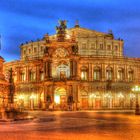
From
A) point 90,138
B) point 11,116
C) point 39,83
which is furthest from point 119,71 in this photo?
point 90,138

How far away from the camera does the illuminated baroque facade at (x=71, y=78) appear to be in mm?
90000

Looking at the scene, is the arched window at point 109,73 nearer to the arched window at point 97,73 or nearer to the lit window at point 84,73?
the arched window at point 97,73

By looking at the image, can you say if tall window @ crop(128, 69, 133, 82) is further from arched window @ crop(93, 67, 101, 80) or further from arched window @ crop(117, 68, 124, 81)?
arched window @ crop(93, 67, 101, 80)

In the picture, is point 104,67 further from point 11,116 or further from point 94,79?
point 11,116

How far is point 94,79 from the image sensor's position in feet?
313

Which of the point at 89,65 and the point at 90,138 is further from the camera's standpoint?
the point at 89,65

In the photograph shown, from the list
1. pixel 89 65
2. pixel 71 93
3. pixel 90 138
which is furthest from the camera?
pixel 89 65

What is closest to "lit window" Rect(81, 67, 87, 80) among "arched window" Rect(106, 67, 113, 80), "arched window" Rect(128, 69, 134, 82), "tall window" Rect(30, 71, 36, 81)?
"arched window" Rect(106, 67, 113, 80)

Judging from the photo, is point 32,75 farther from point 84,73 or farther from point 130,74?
point 130,74

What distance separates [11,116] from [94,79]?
60247 mm

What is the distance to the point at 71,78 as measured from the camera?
8925 cm

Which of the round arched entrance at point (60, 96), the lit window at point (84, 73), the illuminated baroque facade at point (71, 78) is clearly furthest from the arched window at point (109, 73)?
the round arched entrance at point (60, 96)

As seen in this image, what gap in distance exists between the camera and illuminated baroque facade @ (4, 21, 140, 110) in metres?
90.0

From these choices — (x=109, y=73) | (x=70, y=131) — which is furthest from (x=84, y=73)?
(x=70, y=131)
